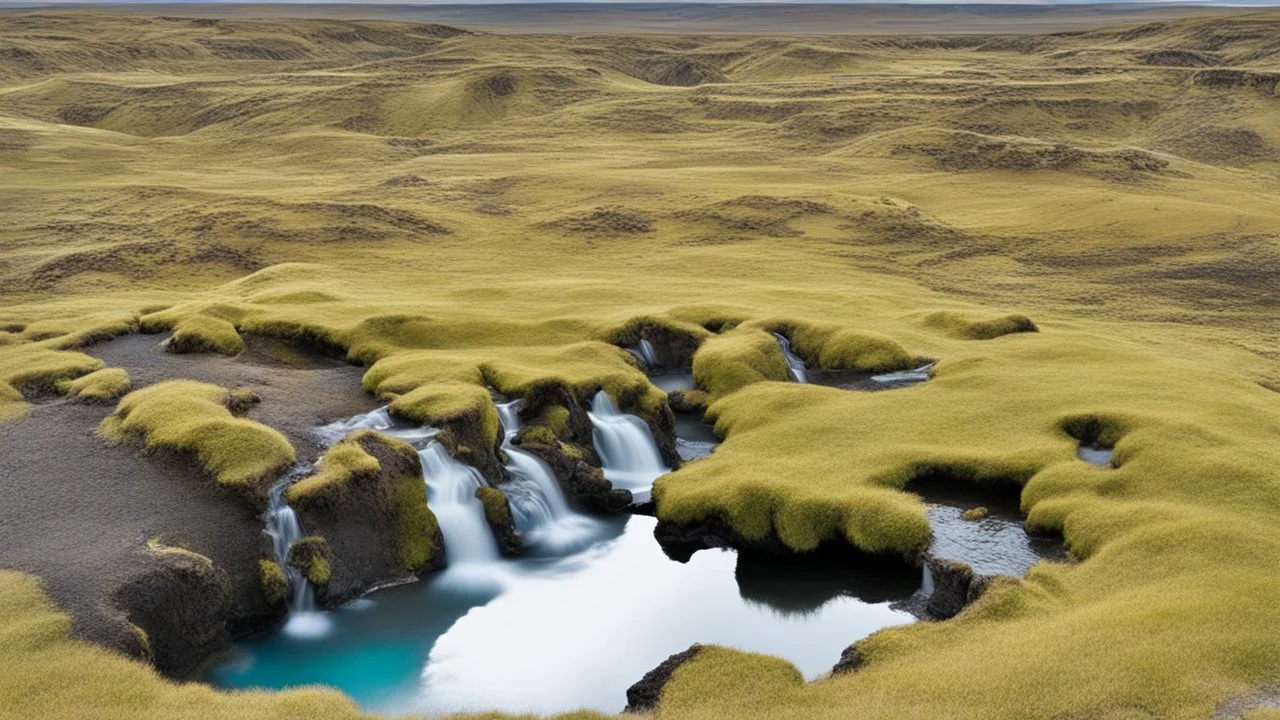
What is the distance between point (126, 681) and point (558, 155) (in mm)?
87741

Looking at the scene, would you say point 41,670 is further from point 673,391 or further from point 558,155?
point 558,155

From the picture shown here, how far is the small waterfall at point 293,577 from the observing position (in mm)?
25844

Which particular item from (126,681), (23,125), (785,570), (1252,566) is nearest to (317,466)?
(126,681)

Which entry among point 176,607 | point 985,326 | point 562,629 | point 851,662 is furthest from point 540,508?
point 985,326

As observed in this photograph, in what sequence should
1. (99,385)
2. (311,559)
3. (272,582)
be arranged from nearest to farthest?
1. (272,582)
2. (311,559)
3. (99,385)

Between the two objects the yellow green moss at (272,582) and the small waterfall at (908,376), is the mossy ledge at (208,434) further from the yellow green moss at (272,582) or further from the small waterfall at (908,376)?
the small waterfall at (908,376)

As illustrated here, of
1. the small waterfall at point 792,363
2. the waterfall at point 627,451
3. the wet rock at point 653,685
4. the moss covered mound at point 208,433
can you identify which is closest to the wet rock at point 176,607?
the moss covered mound at point 208,433

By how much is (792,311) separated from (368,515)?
25.1 metres

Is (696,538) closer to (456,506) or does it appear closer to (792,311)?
(456,506)

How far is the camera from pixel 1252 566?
23641 millimetres

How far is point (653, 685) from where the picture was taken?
70.9 ft

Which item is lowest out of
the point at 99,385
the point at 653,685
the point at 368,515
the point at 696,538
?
the point at 696,538

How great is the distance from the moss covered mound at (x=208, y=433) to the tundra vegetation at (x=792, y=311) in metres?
0.12

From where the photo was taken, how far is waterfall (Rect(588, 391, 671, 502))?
35.1 metres
